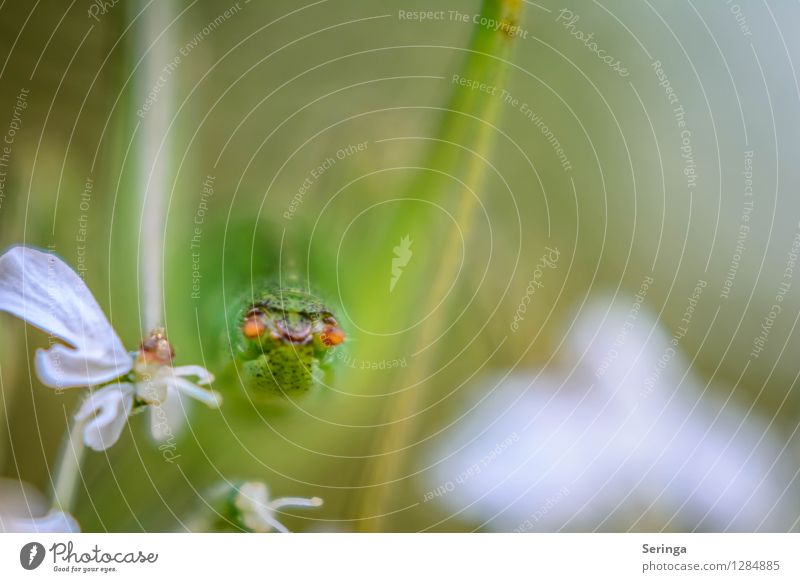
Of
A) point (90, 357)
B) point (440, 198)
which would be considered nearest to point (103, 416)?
point (90, 357)

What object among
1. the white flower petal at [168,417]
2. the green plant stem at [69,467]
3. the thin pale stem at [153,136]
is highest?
the thin pale stem at [153,136]

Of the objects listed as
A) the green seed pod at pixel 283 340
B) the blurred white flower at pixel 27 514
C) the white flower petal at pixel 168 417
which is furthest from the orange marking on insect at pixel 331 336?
the blurred white flower at pixel 27 514

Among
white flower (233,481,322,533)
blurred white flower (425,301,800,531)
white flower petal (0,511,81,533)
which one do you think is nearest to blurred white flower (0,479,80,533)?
white flower petal (0,511,81,533)

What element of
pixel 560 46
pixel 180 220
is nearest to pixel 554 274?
pixel 560 46

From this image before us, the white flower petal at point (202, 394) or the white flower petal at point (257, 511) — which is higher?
the white flower petal at point (202, 394)

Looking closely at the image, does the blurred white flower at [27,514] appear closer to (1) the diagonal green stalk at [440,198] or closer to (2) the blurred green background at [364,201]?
(2) the blurred green background at [364,201]
